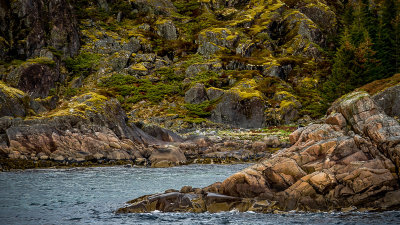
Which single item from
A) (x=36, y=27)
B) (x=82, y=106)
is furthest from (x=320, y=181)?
(x=36, y=27)

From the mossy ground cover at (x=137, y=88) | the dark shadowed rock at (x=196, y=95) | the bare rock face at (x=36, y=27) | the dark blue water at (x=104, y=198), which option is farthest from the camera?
the mossy ground cover at (x=137, y=88)

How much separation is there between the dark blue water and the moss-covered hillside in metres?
29.8

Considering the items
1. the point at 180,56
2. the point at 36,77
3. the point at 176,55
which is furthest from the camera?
the point at 176,55

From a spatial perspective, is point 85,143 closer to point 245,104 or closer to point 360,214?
point 360,214

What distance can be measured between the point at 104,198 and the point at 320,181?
48.3ft

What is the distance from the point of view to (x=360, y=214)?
58.4ft

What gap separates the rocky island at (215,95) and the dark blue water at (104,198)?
4.60 feet

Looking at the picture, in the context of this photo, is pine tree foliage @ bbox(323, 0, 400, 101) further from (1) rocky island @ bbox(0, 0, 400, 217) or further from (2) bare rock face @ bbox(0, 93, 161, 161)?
(2) bare rock face @ bbox(0, 93, 161, 161)

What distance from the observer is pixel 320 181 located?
19.7 metres

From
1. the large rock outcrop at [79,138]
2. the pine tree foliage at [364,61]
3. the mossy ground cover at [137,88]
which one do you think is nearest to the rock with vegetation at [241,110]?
the mossy ground cover at [137,88]

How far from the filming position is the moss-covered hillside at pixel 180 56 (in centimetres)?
8469

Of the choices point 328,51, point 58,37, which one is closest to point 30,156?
point 58,37

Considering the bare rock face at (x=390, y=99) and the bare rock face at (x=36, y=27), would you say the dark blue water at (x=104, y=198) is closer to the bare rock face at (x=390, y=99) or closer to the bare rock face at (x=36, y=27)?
the bare rock face at (x=390, y=99)

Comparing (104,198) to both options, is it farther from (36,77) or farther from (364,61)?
(36,77)
